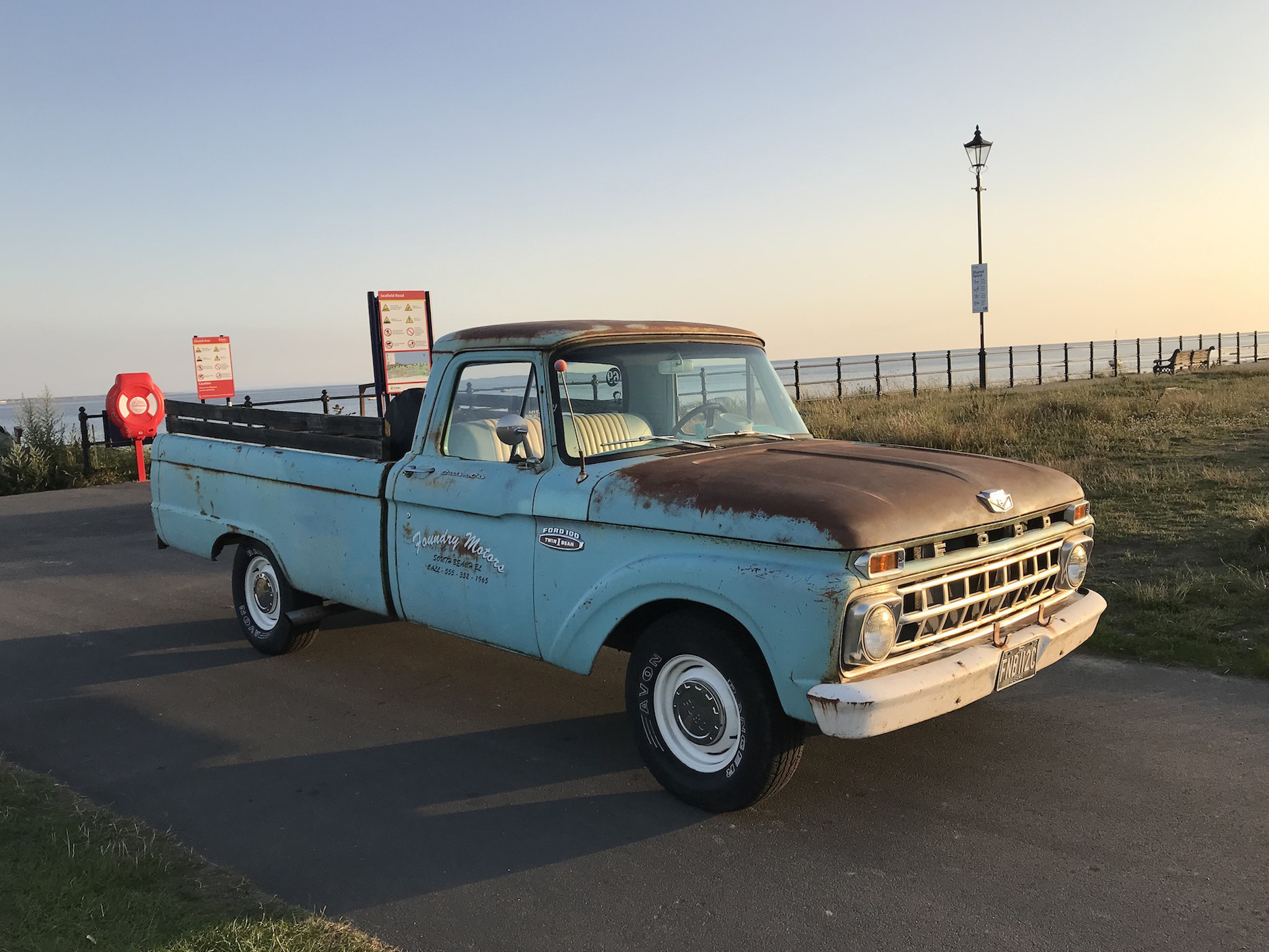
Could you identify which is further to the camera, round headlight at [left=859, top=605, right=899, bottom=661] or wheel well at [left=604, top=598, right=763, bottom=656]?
wheel well at [left=604, top=598, right=763, bottom=656]

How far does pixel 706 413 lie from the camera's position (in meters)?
5.12

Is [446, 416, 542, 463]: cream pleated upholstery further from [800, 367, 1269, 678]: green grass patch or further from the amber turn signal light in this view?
[800, 367, 1269, 678]: green grass patch

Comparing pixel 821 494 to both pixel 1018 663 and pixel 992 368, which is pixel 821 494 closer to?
pixel 1018 663

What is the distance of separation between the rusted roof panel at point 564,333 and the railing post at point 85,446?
1272 cm

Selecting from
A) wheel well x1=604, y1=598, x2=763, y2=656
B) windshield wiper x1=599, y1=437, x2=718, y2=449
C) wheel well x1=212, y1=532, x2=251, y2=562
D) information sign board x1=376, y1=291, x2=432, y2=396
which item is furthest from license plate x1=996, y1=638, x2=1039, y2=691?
information sign board x1=376, y1=291, x2=432, y2=396

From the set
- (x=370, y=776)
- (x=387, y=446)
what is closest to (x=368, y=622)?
(x=387, y=446)

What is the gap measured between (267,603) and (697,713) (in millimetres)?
3532

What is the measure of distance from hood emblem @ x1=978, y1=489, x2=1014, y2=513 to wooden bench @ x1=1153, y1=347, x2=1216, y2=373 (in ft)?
103

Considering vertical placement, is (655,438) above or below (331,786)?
above

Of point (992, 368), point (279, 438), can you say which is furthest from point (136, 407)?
point (992, 368)

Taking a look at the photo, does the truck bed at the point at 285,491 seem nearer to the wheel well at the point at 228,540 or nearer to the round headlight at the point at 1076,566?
the wheel well at the point at 228,540

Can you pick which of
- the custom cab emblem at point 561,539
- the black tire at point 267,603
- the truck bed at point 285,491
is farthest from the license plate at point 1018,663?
the black tire at point 267,603

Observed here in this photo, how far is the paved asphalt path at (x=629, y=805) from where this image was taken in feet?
10.7

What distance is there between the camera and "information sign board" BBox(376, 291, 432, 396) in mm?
14141
